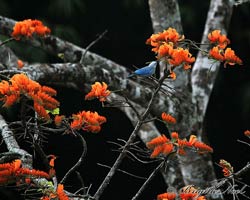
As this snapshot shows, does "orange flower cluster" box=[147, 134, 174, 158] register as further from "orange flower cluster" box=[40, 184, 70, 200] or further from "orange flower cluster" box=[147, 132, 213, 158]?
"orange flower cluster" box=[40, 184, 70, 200]

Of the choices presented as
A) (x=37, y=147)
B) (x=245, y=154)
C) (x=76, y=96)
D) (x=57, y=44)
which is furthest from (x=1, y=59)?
(x=245, y=154)

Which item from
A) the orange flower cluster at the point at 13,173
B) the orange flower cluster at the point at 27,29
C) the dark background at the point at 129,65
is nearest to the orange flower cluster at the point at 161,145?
the orange flower cluster at the point at 13,173

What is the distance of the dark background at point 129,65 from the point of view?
18.0 ft

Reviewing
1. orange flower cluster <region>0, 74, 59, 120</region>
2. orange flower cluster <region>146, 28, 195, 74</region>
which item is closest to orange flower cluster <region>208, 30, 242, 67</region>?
orange flower cluster <region>146, 28, 195, 74</region>

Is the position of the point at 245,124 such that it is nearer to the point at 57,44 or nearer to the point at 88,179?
the point at 88,179

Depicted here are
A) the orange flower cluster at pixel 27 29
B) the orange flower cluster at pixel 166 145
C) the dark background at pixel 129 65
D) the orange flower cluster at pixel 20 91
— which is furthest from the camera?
the dark background at pixel 129 65

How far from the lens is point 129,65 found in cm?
592

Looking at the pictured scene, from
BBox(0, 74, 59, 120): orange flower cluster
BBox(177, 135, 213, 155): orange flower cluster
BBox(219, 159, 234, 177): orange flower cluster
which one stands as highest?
BBox(0, 74, 59, 120): orange flower cluster

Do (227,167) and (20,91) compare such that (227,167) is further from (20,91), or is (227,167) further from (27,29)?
(27,29)

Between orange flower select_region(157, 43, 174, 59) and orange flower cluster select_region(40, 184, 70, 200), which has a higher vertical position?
orange flower select_region(157, 43, 174, 59)

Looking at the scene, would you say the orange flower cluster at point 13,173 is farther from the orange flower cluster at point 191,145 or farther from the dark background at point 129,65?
the dark background at point 129,65

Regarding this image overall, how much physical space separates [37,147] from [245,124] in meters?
4.40

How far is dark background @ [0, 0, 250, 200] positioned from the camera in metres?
5.48

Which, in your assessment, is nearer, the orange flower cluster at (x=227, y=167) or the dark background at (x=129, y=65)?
the orange flower cluster at (x=227, y=167)
